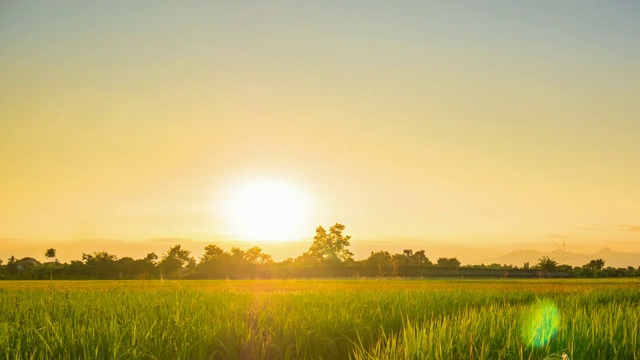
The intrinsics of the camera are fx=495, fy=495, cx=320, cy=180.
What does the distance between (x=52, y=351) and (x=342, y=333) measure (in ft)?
13.7

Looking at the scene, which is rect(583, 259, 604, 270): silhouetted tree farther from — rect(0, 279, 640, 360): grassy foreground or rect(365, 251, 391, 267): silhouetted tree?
rect(0, 279, 640, 360): grassy foreground

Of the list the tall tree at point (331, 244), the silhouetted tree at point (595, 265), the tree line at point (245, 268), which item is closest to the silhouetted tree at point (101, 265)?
the tree line at point (245, 268)

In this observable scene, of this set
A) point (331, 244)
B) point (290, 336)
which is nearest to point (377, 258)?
point (331, 244)

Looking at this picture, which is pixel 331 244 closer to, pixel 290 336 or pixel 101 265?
pixel 101 265

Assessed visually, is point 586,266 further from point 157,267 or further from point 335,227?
point 157,267

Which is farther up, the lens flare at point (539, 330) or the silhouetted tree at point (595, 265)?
the lens flare at point (539, 330)

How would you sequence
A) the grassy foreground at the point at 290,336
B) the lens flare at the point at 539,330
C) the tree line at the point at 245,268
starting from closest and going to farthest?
the grassy foreground at the point at 290,336
the lens flare at the point at 539,330
the tree line at the point at 245,268

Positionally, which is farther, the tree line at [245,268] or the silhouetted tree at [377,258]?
the silhouetted tree at [377,258]

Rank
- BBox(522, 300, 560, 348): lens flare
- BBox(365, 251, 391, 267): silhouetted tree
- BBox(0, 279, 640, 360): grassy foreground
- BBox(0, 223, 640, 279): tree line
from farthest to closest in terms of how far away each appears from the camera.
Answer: BBox(365, 251, 391, 267): silhouetted tree, BBox(0, 223, 640, 279): tree line, BBox(522, 300, 560, 348): lens flare, BBox(0, 279, 640, 360): grassy foreground

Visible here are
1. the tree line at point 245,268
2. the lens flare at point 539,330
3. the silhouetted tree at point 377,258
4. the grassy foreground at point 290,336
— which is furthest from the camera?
the silhouetted tree at point 377,258

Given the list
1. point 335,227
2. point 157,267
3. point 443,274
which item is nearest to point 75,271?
point 157,267

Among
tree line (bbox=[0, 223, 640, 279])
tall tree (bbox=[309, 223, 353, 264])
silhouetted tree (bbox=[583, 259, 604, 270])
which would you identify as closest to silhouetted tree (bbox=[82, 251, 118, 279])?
tree line (bbox=[0, 223, 640, 279])

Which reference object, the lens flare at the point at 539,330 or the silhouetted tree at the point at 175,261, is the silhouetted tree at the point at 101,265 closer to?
the silhouetted tree at the point at 175,261

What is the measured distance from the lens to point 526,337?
5.46m
